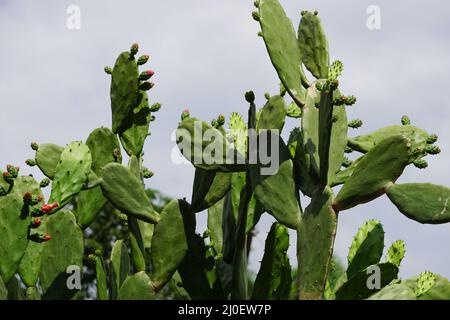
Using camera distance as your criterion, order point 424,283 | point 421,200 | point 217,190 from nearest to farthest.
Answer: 1. point 421,200
2. point 424,283
3. point 217,190

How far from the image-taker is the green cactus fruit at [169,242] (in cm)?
456

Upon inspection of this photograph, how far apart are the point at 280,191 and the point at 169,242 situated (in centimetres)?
62

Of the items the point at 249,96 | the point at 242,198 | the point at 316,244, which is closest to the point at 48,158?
the point at 242,198

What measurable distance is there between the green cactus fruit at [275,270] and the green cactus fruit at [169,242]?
43cm

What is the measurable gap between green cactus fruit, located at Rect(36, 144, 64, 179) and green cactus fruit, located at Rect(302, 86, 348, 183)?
4.81 ft

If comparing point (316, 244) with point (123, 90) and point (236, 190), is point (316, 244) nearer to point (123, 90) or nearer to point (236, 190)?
point (236, 190)

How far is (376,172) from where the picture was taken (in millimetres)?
4273

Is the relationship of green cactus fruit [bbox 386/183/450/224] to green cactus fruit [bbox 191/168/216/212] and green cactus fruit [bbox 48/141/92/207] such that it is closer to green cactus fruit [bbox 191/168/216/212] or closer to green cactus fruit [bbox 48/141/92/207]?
green cactus fruit [bbox 191/168/216/212]

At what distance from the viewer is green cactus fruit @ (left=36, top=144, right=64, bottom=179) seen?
201 inches

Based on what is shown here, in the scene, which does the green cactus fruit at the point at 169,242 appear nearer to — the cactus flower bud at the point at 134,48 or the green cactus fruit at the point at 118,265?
the green cactus fruit at the point at 118,265

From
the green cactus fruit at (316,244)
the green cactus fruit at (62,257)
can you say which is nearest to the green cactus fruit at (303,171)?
the green cactus fruit at (316,244)

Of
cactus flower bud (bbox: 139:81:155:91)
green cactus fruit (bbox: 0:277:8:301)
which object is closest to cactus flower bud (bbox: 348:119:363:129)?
cactus flower bud (bbox: 139:81:155:91)
